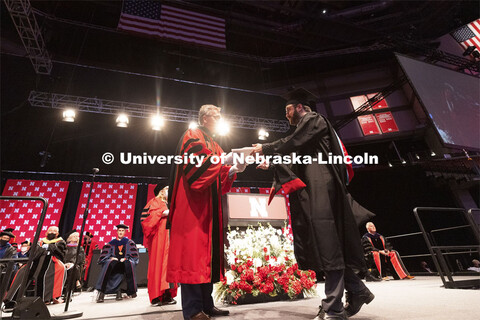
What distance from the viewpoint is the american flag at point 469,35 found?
10.0m

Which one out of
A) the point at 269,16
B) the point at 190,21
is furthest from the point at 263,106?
the point at 190,21

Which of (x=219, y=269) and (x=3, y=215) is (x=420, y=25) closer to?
(x=219, y=269)

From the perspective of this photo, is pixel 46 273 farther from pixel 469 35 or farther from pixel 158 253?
pixel 469 35

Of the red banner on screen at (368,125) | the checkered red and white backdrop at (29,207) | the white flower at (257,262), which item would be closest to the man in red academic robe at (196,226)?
the white flower at (257,262)

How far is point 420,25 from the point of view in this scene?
11188 mm

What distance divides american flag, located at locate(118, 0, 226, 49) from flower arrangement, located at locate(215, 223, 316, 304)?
657cm

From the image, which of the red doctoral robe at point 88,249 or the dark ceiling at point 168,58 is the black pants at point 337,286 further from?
the red doctoral robe at point 88,249

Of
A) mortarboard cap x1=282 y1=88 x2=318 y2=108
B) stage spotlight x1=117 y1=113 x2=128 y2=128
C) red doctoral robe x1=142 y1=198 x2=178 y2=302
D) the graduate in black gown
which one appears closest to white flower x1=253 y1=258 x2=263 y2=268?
red doctoral robe x1=142 y1=198 x2=178 y2=302

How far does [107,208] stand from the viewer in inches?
402

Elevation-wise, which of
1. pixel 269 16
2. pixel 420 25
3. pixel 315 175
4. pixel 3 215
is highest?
pixel 269 16

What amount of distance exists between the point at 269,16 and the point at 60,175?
11.1 m

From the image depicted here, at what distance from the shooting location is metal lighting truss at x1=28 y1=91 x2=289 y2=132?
8336 millimetres

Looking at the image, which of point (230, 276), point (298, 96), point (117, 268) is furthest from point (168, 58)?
point (230, 276)

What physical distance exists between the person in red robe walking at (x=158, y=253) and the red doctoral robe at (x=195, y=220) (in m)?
1.74
